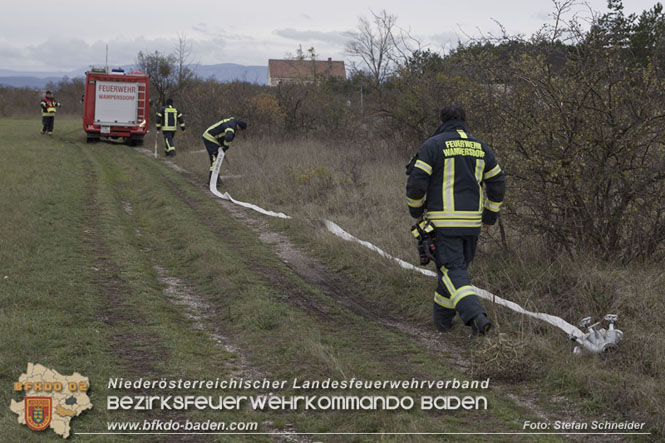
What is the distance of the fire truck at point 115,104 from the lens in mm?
25188

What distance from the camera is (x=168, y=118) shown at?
2105 cm

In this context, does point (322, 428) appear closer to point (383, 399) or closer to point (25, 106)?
point (383, 399)

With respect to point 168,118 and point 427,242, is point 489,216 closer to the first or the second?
point 427,242

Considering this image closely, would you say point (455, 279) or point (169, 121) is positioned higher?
point (169, 121)

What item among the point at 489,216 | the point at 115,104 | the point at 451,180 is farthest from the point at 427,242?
the point at 115,104

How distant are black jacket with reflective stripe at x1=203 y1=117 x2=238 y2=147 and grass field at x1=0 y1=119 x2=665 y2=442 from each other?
3221 millimetres

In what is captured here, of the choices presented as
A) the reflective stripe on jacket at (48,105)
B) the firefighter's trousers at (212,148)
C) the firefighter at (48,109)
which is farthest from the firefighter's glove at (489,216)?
the reflective stripe on jacket at (48,105)

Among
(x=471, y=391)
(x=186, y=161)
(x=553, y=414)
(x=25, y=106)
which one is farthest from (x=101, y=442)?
(x=25, y=106)

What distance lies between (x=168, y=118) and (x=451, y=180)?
1702 centimetres

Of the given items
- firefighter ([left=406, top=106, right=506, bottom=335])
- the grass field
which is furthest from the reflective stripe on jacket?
firefighter ([left=406, top=106, right=506, bottom=335])

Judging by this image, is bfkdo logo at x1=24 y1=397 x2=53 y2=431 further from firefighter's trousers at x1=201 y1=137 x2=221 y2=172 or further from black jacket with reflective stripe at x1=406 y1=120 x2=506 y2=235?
firefighter's trousers at x1=201 y1=137 x2=221 y2=172

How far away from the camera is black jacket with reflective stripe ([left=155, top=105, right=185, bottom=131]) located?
20922 millimetres

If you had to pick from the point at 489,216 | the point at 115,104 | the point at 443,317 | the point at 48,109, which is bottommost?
the point at 443,317

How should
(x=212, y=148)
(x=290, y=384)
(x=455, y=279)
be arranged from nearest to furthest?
(x=290, y=384)
(x=455, y=279)
(x=212, y=148)
